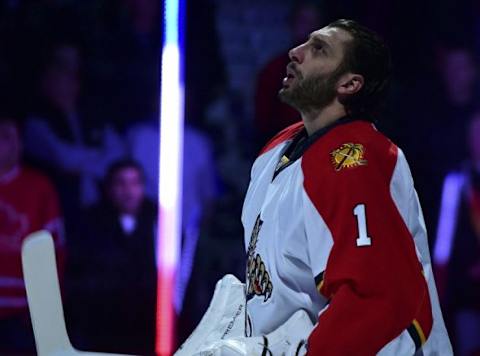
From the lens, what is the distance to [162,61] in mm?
4289

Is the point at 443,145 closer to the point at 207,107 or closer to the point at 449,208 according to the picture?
the point at 449,208

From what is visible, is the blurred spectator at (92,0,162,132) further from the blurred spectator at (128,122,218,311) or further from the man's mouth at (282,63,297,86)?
the man's mouth at (282,63,297,86)

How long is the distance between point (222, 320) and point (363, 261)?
46 centimetres

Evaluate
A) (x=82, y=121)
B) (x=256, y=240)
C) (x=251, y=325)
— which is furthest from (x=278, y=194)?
(x=82, y=121)

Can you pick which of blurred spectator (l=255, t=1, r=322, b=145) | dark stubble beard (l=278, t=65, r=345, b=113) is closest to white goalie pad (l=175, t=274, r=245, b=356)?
dark stubble beard (l=278, t=65, r=345, b=113)

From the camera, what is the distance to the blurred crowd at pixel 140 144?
409 centimetres

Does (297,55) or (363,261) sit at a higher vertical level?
(297,55)

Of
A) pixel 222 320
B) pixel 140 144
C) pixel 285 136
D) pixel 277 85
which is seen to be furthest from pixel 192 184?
pixel 222 320

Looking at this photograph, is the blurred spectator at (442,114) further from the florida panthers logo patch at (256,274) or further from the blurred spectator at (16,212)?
the florida panthers logo patch at (256,274)

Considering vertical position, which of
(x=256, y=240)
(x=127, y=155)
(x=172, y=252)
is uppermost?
(x=256, y=240)

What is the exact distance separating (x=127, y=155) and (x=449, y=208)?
56.8 inches

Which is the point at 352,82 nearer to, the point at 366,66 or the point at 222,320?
the point at 366,66

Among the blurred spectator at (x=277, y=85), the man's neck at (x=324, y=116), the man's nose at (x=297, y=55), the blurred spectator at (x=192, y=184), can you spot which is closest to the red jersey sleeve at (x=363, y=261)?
the man's neck at (x=324, y=116)

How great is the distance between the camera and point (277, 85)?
147 inches
